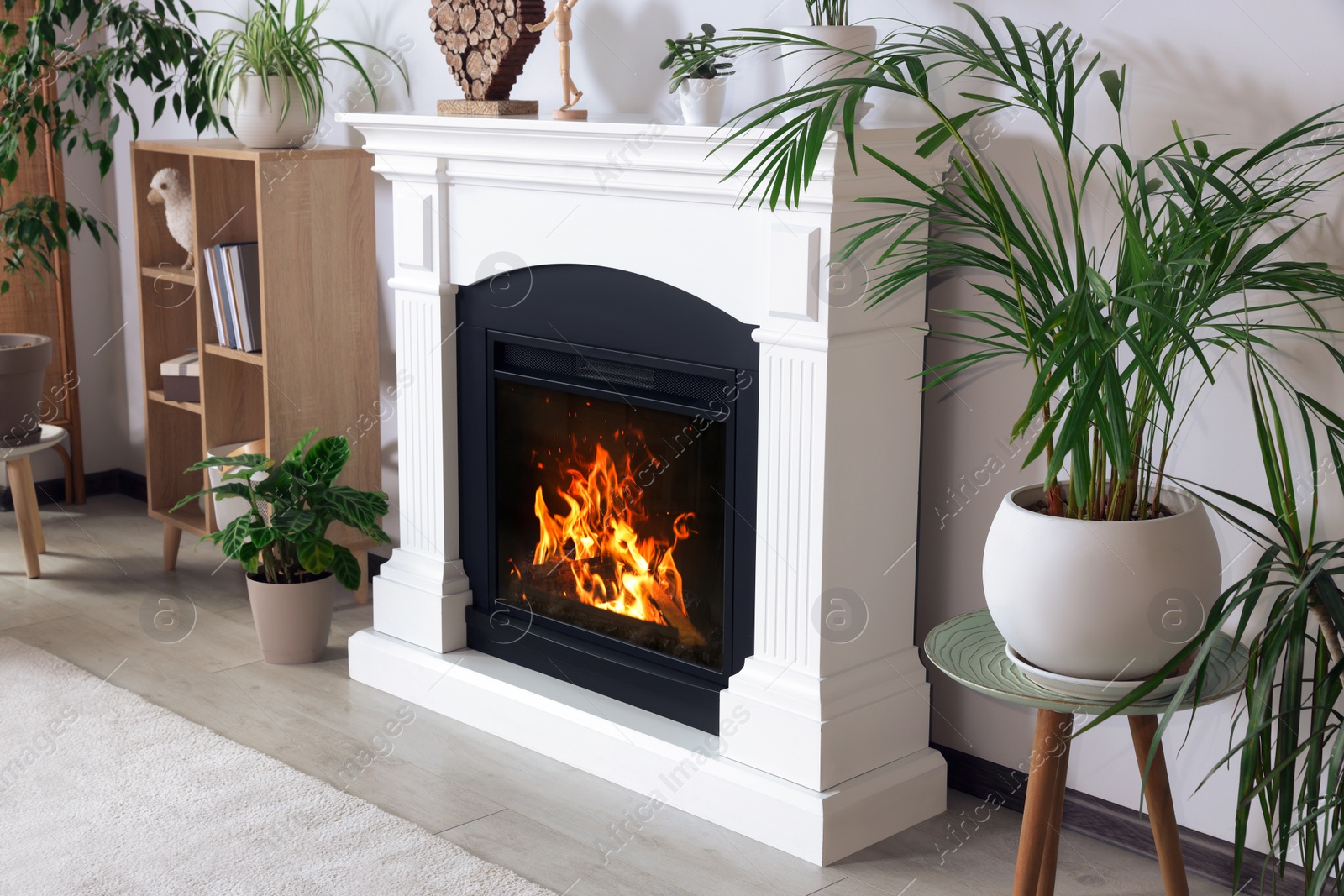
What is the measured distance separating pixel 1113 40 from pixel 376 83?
215 centimetres

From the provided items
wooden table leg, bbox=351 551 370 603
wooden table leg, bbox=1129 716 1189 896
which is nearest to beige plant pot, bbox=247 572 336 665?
wooden table leg, bbox=351 551 370 603

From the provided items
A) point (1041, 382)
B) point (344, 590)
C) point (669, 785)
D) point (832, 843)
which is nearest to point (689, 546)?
point (669, 785)

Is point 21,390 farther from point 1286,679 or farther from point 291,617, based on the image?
point 1286,679

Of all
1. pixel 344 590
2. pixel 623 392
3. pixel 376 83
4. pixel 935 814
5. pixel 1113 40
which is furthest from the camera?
pixel 344 590

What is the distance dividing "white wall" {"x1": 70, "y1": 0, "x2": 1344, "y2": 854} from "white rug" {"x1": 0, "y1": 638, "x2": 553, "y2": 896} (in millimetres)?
990

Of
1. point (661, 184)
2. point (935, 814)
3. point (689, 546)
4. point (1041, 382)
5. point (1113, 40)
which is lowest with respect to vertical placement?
point (935, 814)

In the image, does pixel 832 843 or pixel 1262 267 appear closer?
pixel 1262 267

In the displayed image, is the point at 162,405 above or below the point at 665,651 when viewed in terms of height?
above

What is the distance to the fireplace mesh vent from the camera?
9.03 feet

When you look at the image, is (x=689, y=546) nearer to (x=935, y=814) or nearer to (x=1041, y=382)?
(x=935, y=814)

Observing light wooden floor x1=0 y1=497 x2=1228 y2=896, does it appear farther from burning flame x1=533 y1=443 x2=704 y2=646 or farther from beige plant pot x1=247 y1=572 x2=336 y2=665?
burning flame x1=533 y1=443 x2=704 y2=646

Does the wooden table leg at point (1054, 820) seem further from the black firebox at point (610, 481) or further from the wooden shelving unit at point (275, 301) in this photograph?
the wooden shelving unit at point (275, 301)

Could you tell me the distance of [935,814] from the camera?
2.72 metres

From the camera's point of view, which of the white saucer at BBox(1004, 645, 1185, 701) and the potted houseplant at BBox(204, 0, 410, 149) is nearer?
the white saucer at BBox(1004, 645, 1185, 701)
